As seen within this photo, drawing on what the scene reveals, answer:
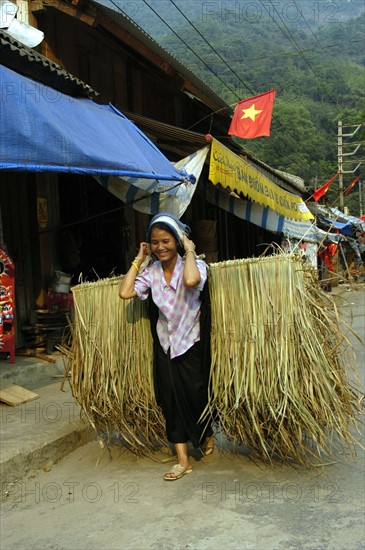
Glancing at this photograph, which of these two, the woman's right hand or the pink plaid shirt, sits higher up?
the woman's right hand

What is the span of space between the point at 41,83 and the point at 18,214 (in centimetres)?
169

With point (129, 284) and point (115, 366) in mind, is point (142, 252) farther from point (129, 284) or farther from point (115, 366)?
point (115, 366)

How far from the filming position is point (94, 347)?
3244 millimetres

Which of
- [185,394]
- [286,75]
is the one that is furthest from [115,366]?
[286,75]

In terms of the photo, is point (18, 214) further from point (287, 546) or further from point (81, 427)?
point (287, 546)

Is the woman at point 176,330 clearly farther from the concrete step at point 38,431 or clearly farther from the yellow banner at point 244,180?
the yellow banner at point 244,180

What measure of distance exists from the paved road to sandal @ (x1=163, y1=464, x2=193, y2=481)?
0.03 m

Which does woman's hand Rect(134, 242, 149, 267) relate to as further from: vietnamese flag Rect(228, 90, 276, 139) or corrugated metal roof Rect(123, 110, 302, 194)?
vietnamese flag Rect(228, 90, 276, 139)

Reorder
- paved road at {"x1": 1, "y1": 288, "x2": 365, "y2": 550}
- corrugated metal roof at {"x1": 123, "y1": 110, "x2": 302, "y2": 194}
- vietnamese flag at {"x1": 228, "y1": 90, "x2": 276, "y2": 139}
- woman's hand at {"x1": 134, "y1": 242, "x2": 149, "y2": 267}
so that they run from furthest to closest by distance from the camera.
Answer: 1. vietnamese flag at {"x1": 228, "y1": 90, "x2": 276, "y2": 139}
2. corrugated metal roof at {"x1": 123, "y1": 110, "x2": 302, "y2": 194}
3. woman's hand at {"x1": 134, "y1": 242, "x2": 149, "y2": 267}
4. paved road at {"x1": 1, "y1": 288, "x2": 365, "y2": 550}

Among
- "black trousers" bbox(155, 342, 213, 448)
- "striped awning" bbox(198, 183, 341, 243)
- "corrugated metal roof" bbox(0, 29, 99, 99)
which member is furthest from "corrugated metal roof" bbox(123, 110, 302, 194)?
"black trousers" bbox(155, 342, 213, 448)

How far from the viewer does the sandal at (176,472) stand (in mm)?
2980

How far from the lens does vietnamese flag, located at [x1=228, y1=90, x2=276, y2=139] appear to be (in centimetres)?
842

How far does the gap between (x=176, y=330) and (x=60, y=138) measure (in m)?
1.63

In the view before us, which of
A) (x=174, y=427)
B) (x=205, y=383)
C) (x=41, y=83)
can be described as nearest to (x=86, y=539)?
(x=174, y=427)
